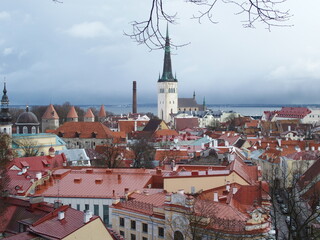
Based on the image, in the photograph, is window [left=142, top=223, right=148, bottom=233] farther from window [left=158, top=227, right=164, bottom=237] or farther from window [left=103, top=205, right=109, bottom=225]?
window [left=103, top=205, right=109, bottom=225]

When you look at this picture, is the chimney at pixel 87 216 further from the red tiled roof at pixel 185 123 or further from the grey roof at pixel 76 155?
the red tiled roof at pixel 185 123

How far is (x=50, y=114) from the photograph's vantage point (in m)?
78.1

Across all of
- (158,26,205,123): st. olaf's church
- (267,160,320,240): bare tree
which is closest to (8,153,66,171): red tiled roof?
(267,160,320,240): bare tree

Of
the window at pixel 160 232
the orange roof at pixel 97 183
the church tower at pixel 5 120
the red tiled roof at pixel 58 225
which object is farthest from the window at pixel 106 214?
the church tower at pixel 5 120

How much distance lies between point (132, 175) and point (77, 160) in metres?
17.0

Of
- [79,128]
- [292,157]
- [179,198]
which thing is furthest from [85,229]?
[79,128]

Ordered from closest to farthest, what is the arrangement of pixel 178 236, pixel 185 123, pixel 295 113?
pixel 178 236 → pixel 185 123 → pixel 295 113

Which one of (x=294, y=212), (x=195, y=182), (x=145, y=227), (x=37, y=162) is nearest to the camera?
(x=294, y=212)

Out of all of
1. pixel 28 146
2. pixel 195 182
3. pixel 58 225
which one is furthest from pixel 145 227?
pixel 28 146

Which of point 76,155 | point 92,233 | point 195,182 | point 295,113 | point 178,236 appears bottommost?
point 76,155

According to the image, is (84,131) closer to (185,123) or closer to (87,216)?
(185,123)

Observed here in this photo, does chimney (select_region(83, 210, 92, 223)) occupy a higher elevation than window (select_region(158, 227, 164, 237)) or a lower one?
higher

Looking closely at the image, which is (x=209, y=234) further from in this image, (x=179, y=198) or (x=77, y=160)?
(x=77, y=160)

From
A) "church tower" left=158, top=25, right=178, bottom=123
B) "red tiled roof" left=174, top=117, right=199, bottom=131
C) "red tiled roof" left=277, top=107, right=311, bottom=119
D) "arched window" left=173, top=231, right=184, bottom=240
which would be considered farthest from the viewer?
"church tower" left=158, top=25, right=178, bottom=123
